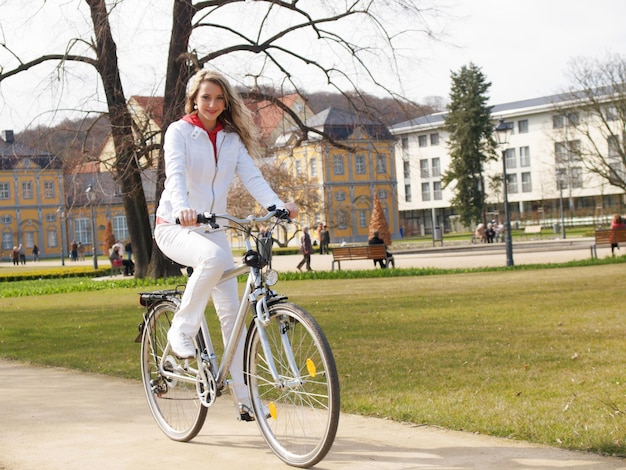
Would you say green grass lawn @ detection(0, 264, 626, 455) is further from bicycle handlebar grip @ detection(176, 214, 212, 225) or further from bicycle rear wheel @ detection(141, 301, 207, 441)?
bicycle handlebar grip @ detection(176, 214, 212, 225)

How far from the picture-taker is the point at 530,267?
24.9 m

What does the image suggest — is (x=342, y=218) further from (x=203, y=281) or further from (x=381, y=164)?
(x=203, y=281)

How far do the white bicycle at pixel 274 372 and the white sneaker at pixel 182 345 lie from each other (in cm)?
7

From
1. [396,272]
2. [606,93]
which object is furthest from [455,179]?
[396,272]

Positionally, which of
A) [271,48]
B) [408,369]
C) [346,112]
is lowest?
[408,369]

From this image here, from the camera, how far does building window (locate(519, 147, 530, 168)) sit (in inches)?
3471

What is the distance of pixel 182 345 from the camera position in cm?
494

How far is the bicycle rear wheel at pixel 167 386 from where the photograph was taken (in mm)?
5203

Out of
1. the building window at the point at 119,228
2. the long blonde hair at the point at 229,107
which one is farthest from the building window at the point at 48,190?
the long blonde hair at the point at 229,107

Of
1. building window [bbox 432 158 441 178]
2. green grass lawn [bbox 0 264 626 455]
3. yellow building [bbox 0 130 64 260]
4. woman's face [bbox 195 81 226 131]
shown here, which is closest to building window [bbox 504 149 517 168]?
building window [bbox 432 158 441 178]

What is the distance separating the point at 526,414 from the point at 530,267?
1987 cm

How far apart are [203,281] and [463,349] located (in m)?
4.52

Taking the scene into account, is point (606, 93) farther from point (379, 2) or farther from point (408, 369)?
point (408, 369)

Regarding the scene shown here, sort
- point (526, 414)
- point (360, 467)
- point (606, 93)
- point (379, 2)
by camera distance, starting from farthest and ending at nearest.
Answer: point (606, 93) → point (379, 2) → point (526, 414) → point (360, 467)
